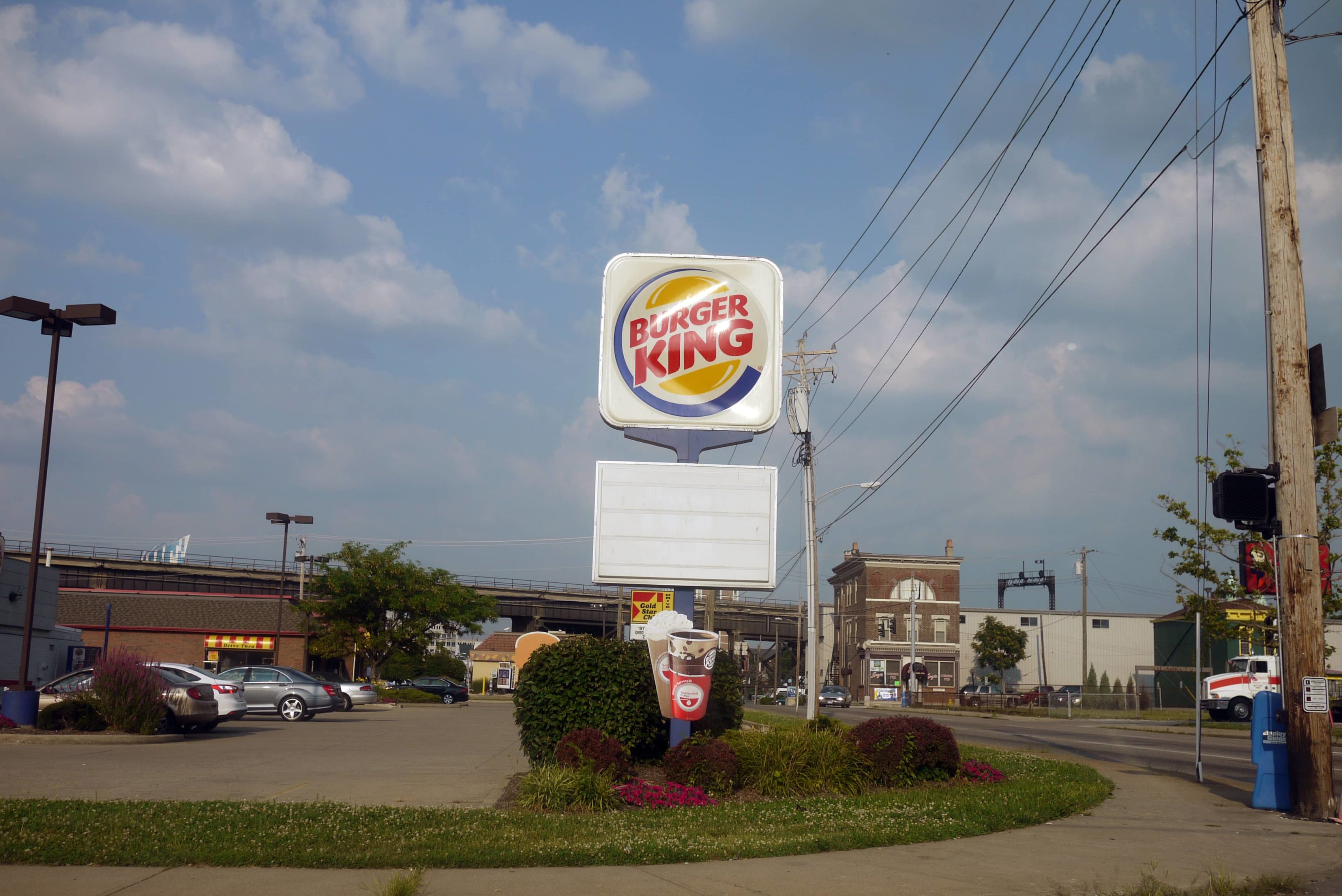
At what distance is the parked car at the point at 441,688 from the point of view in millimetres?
52250

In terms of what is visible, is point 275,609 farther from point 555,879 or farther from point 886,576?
point 555,879

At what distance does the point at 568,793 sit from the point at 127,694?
40.6 feet

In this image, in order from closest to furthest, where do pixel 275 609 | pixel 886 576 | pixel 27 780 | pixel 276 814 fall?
pixel 276 814 → pixel 27 780 → pixel 275 609 → pixel 886 576

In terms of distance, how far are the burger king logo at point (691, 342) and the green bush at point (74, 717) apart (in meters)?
12.9

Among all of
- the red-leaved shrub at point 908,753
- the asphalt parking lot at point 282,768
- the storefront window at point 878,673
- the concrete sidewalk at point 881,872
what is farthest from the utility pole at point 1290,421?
the storefront window at point 878,673

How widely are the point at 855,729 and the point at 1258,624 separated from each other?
21.0 m

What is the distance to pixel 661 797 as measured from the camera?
1074cm

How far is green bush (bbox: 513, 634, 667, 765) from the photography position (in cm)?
1241

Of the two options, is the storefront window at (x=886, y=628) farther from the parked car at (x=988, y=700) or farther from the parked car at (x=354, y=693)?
the parked car at (x=354, y=693)

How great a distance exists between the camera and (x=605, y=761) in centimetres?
1122

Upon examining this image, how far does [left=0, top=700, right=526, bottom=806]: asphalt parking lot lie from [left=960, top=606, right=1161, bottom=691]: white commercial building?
72.6 meters

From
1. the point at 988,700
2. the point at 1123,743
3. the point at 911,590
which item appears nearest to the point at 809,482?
the point at 1123,743

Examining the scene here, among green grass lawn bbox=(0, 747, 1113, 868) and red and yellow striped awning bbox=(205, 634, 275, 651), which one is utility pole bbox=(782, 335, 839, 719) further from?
red and yellow striped awning bbox=(205, 634, 275, 651)

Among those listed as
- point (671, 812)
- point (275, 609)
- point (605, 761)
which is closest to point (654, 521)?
point (605, 761)
